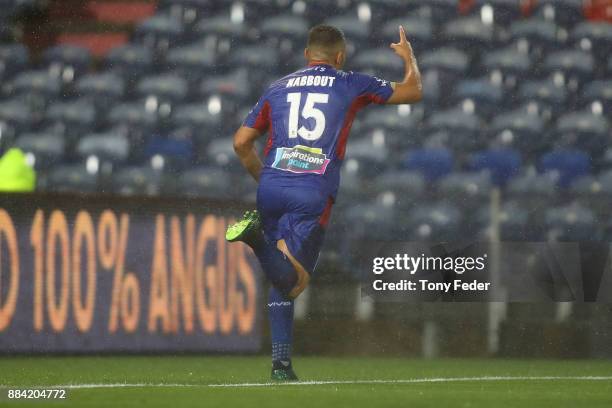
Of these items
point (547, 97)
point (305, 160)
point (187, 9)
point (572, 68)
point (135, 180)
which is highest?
point (187, 9)

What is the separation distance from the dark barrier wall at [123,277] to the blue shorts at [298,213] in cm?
217

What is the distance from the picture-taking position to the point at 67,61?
12.2 metres

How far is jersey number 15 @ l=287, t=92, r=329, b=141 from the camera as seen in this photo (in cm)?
428

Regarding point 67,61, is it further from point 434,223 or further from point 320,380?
point 320,380

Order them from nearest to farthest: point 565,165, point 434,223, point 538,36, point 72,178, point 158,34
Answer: point 434,223 < point 72,178 < point 565,165 < point 158,34 < point 538,36

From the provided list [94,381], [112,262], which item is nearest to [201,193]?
[112,262]

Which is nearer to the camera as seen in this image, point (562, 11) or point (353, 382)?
point (353, 382)

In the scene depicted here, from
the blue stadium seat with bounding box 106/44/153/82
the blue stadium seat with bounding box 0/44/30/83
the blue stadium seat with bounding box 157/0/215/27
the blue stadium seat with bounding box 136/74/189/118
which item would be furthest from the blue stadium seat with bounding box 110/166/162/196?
the blue stadium seat with bounding box 157/0/215/27

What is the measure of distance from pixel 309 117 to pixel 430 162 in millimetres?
7504

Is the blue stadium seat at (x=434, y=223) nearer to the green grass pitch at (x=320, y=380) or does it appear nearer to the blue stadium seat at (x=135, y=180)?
the blue stadium seat at (x=135, y=180)

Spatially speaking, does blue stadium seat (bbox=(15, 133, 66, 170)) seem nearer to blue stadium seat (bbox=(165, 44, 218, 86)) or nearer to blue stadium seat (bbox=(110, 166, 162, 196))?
blue stadium seat (bbox=(110, 166, 162, 196))

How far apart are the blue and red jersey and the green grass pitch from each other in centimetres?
76

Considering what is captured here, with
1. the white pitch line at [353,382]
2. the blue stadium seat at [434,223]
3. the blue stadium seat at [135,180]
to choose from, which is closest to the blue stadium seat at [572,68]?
the blue stadium seat at [434,223]

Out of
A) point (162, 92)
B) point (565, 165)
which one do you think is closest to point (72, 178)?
point (162, 92)
